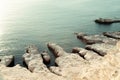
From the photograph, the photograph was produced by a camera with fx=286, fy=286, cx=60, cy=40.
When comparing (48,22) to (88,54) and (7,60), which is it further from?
(88,54)

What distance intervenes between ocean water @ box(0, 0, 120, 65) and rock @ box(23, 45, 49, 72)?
2.55 meters

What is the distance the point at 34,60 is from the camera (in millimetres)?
69688

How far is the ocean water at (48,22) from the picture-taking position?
9056 centimetres

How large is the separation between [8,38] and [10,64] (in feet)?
91.9

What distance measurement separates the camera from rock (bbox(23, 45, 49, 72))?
6359 centimetres

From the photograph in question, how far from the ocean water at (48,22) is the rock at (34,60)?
2546 millimetres

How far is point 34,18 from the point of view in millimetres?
129750

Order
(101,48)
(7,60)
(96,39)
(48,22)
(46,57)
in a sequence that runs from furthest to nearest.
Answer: (48,22)
(96,39)
(101,48)
(46,57)
(7,60)

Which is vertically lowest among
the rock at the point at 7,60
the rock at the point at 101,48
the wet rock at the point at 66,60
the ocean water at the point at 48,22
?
the rock at the point at 7,60

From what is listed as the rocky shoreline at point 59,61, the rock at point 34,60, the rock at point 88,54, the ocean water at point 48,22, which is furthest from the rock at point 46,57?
the rock at point 88,54

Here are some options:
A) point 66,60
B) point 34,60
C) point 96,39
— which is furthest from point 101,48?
point 34,60

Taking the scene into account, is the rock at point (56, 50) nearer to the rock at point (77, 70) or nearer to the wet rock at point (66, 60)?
the wet rock at point (66, 60)

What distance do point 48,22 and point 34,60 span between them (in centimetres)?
5293

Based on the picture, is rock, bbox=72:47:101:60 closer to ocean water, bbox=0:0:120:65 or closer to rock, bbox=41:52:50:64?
ocean water, bbox=0:0:120:65
